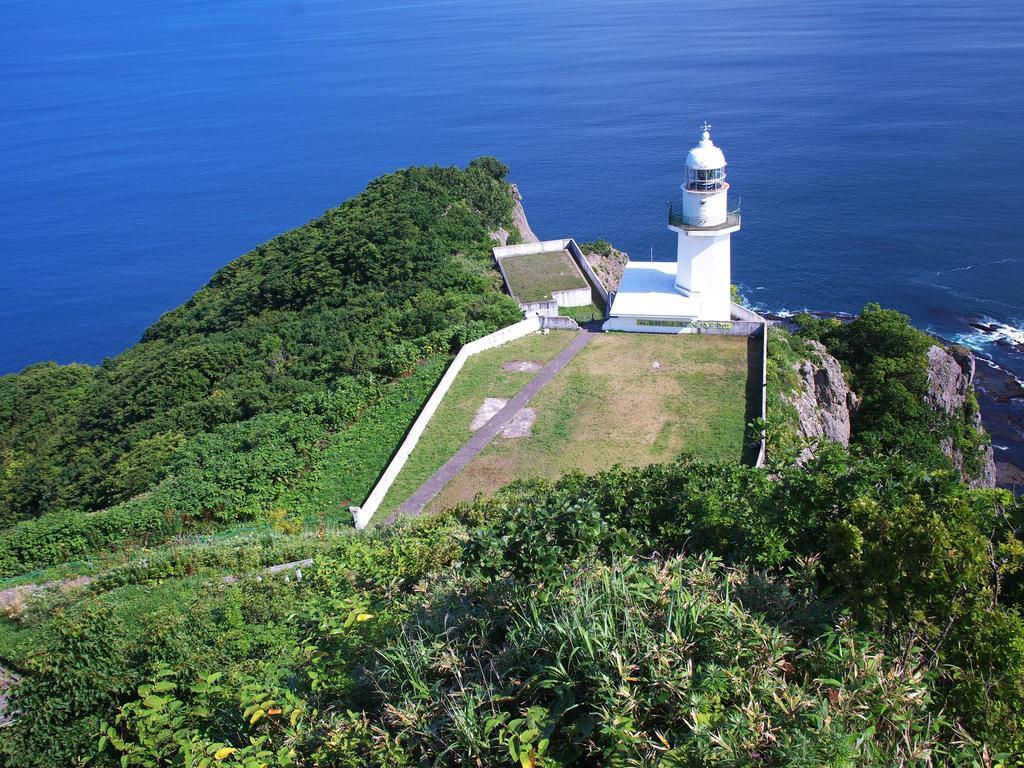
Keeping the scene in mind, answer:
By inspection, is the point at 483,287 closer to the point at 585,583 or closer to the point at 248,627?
the point at 248,627

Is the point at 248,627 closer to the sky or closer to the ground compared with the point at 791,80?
closer to the ground

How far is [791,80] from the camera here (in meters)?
109

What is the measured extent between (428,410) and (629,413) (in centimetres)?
641

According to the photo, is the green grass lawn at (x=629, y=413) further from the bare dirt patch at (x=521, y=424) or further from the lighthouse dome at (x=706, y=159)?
the lighthouse dome at (x=706, y=159)

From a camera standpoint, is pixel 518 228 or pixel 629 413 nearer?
pixel 629 413

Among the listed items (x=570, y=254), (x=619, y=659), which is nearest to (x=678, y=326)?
(x=570, y=254)

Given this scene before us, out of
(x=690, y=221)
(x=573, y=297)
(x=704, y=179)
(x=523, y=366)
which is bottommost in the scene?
(x=523, y=366)

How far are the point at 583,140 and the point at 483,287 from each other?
197 feet

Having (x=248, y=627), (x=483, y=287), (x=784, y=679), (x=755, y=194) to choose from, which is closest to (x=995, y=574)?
(x=784, y=679)

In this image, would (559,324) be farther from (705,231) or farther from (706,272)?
(705,231)

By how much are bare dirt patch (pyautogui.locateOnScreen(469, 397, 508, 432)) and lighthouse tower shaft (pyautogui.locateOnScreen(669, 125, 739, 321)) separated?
8.98 meters

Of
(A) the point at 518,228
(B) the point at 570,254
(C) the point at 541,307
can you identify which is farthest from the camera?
(A) the point at 518,228

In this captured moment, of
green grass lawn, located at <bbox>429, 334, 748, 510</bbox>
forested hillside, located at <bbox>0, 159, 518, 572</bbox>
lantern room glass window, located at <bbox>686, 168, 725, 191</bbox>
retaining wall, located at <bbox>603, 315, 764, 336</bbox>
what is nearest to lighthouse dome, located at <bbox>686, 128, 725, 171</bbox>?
lantern room glass window, located at <bbox>686, 168, 725, 191</bbox>

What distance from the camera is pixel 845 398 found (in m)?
33.7
